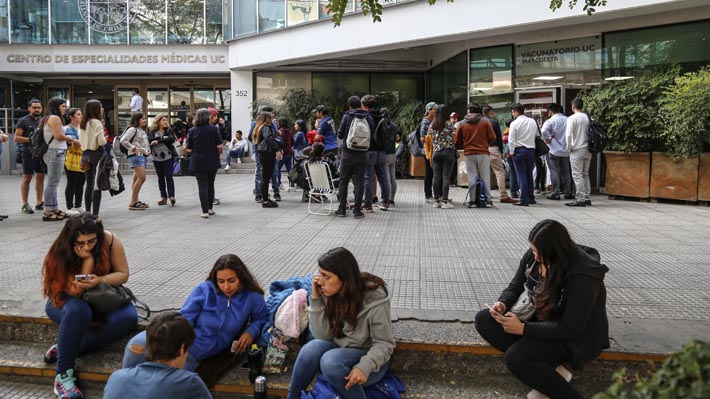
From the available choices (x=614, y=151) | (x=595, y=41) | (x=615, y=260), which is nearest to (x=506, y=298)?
(x=615, y=260)

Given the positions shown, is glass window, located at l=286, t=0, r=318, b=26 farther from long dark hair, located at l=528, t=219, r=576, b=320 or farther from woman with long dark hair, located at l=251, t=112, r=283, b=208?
long dark hair, located at l=528, t=219, r=576, b=320

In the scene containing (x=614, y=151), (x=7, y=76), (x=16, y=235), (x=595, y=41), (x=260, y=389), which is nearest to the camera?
(x=260, y=389)

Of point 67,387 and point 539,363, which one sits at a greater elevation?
point 539,363

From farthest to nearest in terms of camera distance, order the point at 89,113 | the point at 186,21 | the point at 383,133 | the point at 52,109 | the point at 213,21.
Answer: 1. the point at 186,21
2. the point at 213,21
3. the point at 383,133
4. the point at 52,109
5. the point at 89,113

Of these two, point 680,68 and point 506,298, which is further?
point 680,68

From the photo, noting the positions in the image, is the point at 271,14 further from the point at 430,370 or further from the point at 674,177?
the point at 430,370

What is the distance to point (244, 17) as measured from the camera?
73.5ft

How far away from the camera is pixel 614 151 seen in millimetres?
11922

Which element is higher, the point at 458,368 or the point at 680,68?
the point at 680,68

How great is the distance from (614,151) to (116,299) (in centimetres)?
1032

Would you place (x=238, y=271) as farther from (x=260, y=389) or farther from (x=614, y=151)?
(x=614, y=151)

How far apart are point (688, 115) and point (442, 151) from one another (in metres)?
4.11

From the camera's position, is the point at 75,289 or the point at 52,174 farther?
the point at 52,174

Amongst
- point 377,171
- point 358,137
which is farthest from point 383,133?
point 358,137
